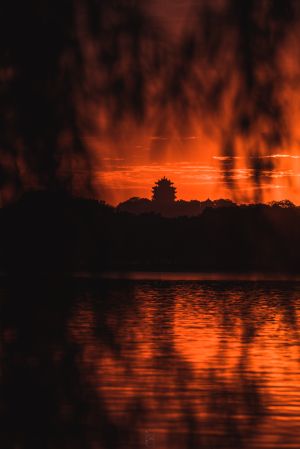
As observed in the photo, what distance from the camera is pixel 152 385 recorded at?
10641 mm

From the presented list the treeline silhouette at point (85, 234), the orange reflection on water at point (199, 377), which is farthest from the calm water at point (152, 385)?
the treeline silhouette at point (85, 234)

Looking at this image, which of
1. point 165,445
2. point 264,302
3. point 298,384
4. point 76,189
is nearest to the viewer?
point 76,189

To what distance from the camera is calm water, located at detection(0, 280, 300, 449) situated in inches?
270

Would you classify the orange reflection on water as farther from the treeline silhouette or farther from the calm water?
the treeline silhouette

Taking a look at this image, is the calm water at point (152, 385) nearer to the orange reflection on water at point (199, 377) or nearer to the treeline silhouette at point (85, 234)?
the orange reflection on water at point (199, 377)

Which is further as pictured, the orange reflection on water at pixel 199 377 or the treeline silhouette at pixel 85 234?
the orange reflection on water at pixel 199 377

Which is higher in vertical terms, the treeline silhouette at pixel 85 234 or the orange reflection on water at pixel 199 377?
the treeline silhouette at pixel 85 234

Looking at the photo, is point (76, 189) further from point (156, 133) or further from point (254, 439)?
point (254, 439)

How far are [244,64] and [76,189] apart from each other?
96 cm

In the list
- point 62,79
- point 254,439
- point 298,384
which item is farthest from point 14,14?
point 298,384

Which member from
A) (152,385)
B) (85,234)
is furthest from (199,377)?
(85,234)

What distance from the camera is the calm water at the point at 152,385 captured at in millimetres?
6863

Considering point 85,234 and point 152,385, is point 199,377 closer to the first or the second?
point 152,385

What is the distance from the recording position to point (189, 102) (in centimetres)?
480
